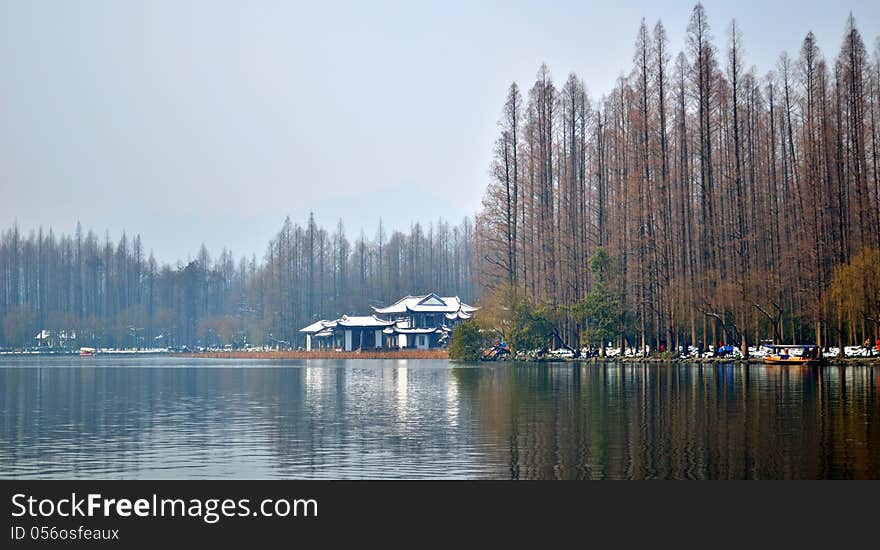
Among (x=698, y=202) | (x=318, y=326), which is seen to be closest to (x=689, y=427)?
(x=698, y=202)

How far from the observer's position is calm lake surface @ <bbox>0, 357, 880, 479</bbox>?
13344mm

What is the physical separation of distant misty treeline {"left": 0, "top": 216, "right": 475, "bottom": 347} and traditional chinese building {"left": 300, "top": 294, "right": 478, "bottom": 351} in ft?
50.0

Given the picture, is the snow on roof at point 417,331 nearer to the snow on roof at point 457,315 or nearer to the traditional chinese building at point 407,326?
the traditional chinese building at point 407,326

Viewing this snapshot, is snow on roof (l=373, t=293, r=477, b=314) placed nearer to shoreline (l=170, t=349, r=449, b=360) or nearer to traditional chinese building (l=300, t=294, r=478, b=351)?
traditional chinese building (l=300, t=294, r=478, b=351)

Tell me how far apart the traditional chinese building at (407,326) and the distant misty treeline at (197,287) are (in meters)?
15.2

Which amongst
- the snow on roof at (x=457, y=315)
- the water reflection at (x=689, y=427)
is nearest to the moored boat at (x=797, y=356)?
the water reflection at (x=689, y=427)

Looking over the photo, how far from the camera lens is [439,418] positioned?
813 inches

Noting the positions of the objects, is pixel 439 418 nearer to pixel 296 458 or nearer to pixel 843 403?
pixel 296 458

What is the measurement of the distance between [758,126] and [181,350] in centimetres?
8328

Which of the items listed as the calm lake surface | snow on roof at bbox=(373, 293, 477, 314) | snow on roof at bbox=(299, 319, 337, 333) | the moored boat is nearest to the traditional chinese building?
snow on roof at bbox=(373, 293, 477, 314)

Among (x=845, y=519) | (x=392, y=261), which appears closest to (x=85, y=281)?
(x=392, y=261)

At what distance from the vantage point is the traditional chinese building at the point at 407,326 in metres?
96.4

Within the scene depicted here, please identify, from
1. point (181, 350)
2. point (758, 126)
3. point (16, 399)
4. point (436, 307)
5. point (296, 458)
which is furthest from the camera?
point (181, 350)

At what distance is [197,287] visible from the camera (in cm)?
13262
